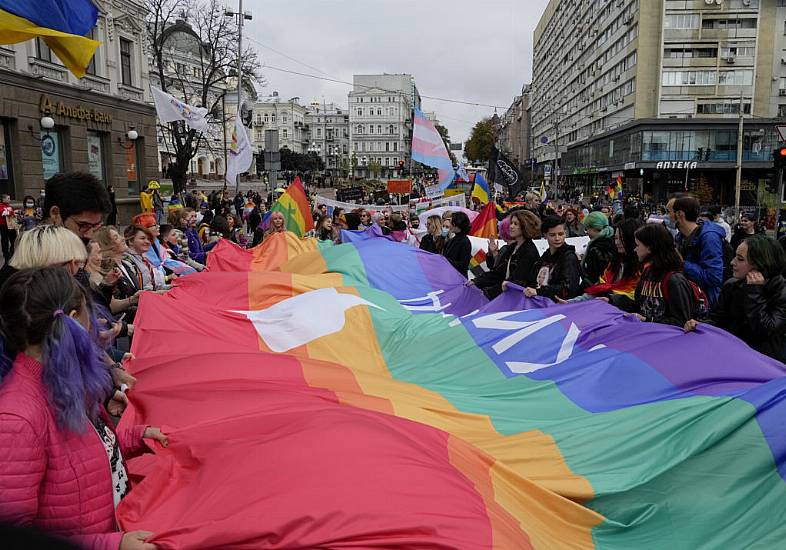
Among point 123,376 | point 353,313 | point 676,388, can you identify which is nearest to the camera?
point 123,376

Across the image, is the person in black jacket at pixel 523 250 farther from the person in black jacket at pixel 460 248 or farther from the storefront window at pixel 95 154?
the storefront window at pixel 95 154

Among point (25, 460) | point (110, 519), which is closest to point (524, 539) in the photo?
point (110, 519)

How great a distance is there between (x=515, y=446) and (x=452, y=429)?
0.41 meters

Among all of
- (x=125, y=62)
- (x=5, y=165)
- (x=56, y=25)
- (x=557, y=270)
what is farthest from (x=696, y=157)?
(x=56, y=25)

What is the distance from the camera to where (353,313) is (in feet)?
21.9

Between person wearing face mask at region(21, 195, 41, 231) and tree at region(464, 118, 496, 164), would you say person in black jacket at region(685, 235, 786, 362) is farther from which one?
tree at region(464, 118, 496, 164)

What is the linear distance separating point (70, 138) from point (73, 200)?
2286 centimetres

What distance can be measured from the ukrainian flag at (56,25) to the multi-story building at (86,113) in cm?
1892

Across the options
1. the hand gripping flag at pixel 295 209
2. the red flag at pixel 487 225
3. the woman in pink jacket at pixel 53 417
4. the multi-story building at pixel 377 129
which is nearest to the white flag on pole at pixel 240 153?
the hand gripping flag at pixel 295 209

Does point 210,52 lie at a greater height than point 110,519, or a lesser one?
greater

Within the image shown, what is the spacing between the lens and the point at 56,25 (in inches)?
173

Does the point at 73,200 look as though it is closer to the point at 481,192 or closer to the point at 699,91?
the point at 481,192

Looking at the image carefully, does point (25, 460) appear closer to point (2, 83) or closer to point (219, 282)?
point (219, 282)

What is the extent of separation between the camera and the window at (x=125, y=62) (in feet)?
91.9
